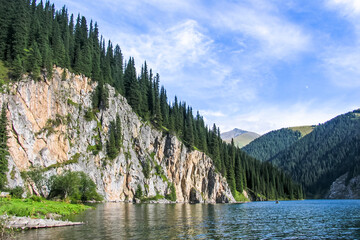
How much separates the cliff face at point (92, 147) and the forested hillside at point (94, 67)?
4.78 meters

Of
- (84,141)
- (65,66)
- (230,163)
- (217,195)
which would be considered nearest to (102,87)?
(65,66)

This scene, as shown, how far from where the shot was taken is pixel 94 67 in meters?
122

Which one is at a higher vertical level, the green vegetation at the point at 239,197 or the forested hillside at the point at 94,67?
the forested hillside at the point at 94,67

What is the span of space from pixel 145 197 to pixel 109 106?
4080cm

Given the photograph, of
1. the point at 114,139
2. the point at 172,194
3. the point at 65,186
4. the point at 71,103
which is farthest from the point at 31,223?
the point at 172,194

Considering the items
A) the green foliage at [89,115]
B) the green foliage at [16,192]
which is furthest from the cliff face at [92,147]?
the green foliage at [16,192]

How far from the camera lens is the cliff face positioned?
80625mm

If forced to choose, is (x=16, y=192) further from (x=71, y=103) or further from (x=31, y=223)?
(x=71, y=103)

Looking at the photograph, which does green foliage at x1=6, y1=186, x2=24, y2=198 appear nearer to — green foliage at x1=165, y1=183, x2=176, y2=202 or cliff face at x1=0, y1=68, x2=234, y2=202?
cliff face at x1=0, y1=68, x2=234, y2=202

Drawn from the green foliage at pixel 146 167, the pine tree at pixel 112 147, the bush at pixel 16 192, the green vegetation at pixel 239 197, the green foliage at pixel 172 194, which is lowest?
the green vegetation at pixel 239 197

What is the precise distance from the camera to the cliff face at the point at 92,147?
8062 cm

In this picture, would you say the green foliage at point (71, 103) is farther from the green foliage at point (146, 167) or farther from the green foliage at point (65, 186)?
the green foliage at point (146, 167)

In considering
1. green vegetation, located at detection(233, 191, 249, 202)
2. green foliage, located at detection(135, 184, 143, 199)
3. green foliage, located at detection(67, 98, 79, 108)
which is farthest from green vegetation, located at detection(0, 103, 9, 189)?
green vegetation, located at detection(233, 191, 249, 202)

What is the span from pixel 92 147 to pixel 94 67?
38.3 m
